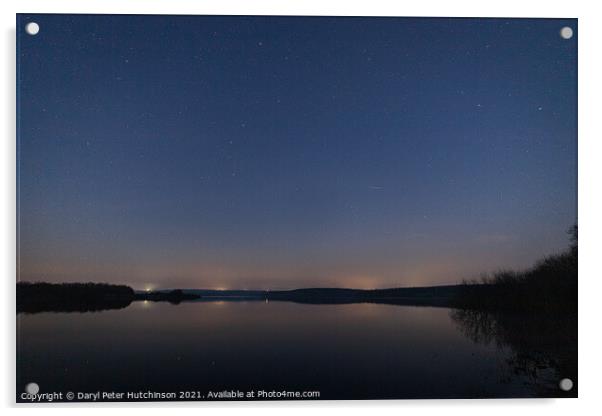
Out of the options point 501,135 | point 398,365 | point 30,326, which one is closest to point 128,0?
point 30,326

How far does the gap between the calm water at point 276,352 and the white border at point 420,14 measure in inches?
2.1

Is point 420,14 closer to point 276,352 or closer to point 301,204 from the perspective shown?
point 301,204

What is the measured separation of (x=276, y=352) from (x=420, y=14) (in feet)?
4.23

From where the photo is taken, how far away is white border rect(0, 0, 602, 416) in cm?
220

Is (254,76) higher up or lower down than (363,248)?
higher up

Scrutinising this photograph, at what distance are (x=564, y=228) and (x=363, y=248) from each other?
695 mm

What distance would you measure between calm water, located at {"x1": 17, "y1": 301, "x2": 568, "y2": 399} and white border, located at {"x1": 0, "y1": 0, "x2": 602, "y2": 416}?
5 centimetres

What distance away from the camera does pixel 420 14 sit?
229 cm

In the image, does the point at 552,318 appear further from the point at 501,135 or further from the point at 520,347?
the point at 501,135

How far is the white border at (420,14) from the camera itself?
220cm

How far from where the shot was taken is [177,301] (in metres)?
2.26

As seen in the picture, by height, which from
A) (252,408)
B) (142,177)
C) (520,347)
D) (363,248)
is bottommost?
(252,408)

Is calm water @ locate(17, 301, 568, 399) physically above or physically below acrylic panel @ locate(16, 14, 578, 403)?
below

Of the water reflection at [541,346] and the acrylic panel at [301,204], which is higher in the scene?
the acrylic panel at [301,204]
